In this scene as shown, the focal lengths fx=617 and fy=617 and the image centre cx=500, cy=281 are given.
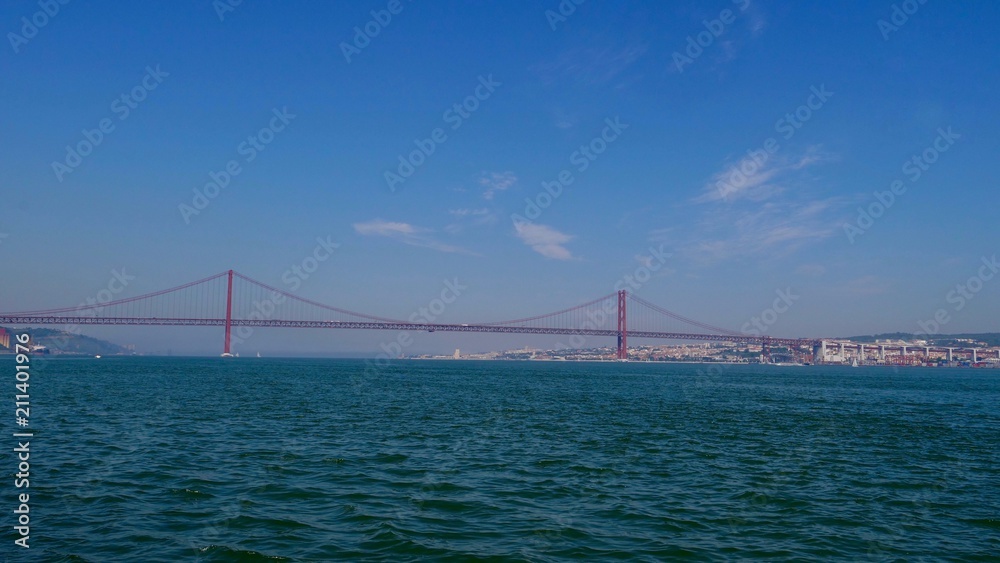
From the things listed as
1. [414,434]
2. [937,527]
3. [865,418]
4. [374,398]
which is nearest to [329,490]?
[414,434]

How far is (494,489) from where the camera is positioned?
42.4ft

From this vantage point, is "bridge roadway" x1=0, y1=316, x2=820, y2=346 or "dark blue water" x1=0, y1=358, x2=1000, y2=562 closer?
"dark blue water" x1=0, y1=358, x2=1000, y2=562

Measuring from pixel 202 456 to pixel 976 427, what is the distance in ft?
98.0

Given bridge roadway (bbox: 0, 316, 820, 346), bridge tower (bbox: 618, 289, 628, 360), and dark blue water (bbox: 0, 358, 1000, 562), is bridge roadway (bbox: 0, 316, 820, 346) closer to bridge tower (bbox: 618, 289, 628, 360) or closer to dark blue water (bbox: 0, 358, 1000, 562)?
bridge tower (bbox: 618, 289, 628, 360)

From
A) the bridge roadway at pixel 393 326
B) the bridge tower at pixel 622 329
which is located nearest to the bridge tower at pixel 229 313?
the bridge roadway at pixel 393 326

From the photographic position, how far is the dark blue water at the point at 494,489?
9.52 meters

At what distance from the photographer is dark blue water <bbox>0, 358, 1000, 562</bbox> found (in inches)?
375

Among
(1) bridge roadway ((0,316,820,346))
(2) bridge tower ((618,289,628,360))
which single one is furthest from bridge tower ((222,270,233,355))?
A: (2) bridge tower ((618,289,628,360))

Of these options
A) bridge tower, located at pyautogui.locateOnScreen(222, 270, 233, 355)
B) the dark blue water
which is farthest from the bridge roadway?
the dark blue water

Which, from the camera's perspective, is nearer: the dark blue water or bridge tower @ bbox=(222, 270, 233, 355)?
the dark blue water

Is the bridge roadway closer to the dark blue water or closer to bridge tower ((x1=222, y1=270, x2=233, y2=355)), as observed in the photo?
bridge tower ((x1=222, y1=270, x2=233, y2=355))

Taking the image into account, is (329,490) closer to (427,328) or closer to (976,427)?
(976,427)

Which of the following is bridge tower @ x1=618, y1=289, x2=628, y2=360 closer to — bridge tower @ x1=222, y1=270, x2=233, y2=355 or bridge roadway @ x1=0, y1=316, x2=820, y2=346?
bridge roadway @ x1=0, y1=316, x2=820, y2=346

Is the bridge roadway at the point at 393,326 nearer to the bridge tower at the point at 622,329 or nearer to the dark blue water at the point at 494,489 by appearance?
the bridge tower at the point at 622,329
